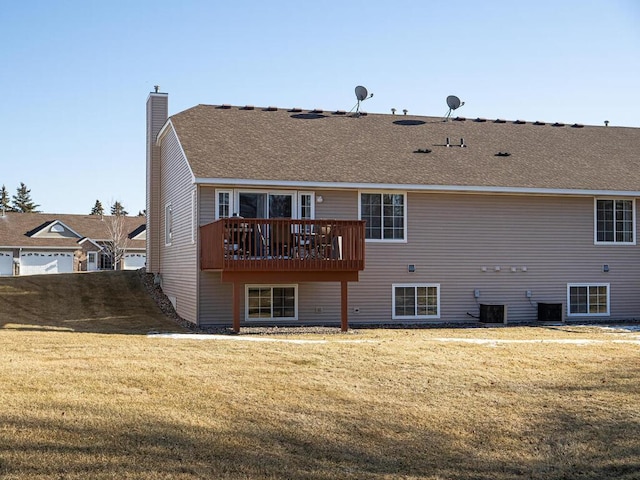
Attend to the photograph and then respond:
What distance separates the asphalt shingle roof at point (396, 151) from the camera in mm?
17828

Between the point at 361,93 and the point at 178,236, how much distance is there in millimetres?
7585

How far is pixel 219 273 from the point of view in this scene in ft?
56.7

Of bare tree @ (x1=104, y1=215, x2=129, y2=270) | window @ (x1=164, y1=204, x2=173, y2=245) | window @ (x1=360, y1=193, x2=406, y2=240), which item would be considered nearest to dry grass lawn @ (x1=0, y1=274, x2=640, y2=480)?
window @ (x1=360, y1=193, x2=406, y2=240)

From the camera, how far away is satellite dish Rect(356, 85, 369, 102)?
22.7 m

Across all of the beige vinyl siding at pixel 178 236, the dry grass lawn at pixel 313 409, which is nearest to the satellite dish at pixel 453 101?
the beige vinyl siding at pixel 178 236

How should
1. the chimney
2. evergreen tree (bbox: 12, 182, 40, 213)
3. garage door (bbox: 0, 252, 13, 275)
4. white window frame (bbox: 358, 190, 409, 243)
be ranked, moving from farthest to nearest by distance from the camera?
1. evergreen tree (bbox: 12, 182, 40, 213)
2. garage door (bbox: 0, 252, 13, 275)
3. the chimney
4. white window frame (bbox: 358, 190, 409, 243)

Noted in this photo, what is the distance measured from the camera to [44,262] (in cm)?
4369

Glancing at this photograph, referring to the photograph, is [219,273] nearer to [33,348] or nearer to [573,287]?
[33,348]

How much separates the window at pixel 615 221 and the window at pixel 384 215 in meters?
5.87

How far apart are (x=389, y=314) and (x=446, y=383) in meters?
8.24

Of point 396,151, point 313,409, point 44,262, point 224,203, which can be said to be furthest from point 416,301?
point 44,262

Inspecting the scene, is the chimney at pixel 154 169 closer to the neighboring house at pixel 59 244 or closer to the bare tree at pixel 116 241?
the neighboring house at pixel 59 244

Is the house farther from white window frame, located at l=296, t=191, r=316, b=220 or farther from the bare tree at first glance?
the bare tree

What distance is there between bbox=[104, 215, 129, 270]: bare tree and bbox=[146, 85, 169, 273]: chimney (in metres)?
23.7
